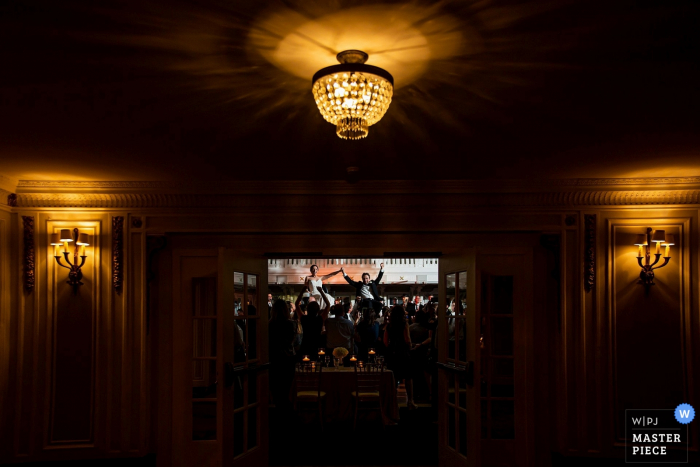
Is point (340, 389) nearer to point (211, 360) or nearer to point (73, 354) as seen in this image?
point (211, 360)

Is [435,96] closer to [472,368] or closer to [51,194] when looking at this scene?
[472,368]

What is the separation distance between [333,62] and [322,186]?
245 centimetres

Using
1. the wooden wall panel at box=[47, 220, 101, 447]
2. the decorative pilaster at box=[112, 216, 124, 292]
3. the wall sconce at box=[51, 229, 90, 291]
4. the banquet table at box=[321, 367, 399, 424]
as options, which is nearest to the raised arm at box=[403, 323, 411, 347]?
the banquet table at box=[321, 367, 399, 424]

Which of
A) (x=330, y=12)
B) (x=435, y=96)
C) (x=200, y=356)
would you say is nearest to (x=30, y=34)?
(x=330, y=12)

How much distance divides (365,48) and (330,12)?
31cm

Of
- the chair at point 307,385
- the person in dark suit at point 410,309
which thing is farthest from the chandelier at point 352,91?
the person in dark suit at point 410,309

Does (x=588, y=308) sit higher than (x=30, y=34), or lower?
lower

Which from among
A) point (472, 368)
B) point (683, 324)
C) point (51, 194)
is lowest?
point (472, 368)

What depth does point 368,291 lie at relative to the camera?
9.20m

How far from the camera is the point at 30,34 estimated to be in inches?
76.9

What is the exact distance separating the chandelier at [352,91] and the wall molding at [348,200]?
248cm

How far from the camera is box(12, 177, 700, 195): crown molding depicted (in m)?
4.53

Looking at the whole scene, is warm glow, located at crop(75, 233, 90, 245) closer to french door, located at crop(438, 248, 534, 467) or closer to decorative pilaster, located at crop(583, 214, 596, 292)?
french door, located at crop(438, 248, 534, 467)

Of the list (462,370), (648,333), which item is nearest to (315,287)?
(462,370)
